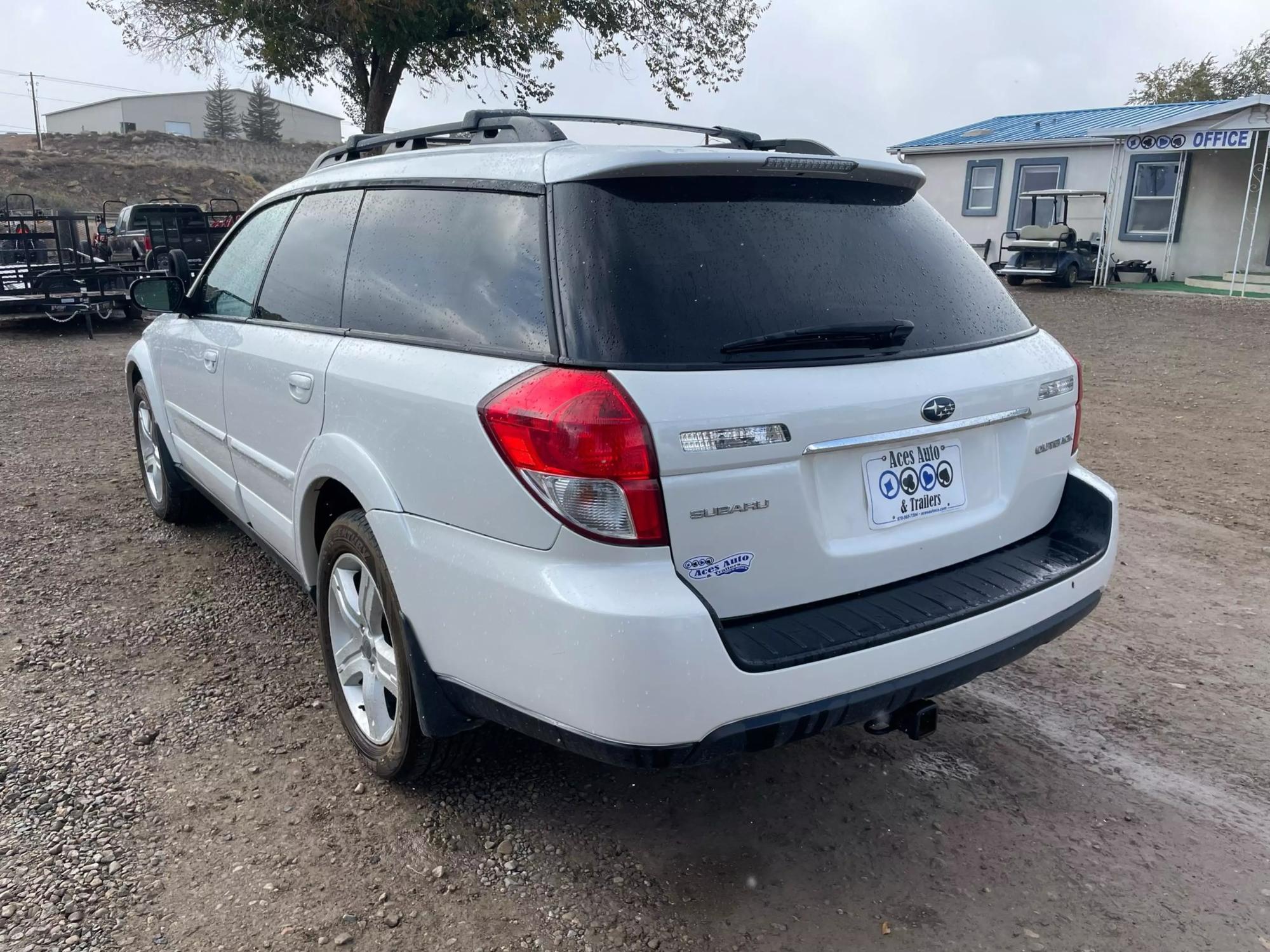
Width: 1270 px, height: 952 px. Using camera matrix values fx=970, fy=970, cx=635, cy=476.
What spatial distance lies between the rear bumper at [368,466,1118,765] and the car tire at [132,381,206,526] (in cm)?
310

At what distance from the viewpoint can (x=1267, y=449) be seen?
6.99 m

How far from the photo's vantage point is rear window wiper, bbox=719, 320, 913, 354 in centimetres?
227

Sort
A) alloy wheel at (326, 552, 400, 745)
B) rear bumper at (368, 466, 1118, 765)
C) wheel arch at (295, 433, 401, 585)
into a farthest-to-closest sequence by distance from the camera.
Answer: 1. alloy wheel at (326, 552, 400, 745)
2. wheel arch at (295, 433, 401, 585)
3. rear bumper at (368, 466, 1118, 765)

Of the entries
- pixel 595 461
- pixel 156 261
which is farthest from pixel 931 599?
pixel 156 261

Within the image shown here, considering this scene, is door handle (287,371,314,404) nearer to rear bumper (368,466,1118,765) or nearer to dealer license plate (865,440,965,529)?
rear bumper (368,466,1118,765)

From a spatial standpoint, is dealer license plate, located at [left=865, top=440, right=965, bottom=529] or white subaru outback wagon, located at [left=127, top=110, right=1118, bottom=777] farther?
dealer license plate, located at [left=865, top=440, right=965, bottom=529]

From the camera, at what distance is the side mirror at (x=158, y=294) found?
4527mm

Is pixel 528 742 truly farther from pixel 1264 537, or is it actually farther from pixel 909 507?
pixel 1264 537

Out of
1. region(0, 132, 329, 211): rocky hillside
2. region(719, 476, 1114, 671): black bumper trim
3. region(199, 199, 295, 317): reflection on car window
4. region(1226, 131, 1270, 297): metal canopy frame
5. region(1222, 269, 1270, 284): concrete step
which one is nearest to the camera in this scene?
region(719, 476, 1114, 671): black bumper trim

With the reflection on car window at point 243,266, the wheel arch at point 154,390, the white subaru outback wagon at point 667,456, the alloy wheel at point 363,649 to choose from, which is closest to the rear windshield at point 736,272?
the white subaru outback wagon at point 667,456

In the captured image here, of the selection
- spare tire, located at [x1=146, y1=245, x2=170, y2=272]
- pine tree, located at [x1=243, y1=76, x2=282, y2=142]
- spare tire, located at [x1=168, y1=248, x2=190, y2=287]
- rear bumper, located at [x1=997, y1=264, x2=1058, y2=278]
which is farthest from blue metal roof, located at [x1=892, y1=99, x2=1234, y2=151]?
pine tree, located at [x1=243, y1=76, x2=282, y2=142]

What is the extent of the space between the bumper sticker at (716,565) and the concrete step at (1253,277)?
20676 millimetres

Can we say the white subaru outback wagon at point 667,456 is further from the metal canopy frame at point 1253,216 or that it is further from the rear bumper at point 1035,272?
the metal canopy frame at point 1253,216

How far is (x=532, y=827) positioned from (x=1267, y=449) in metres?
6.56
